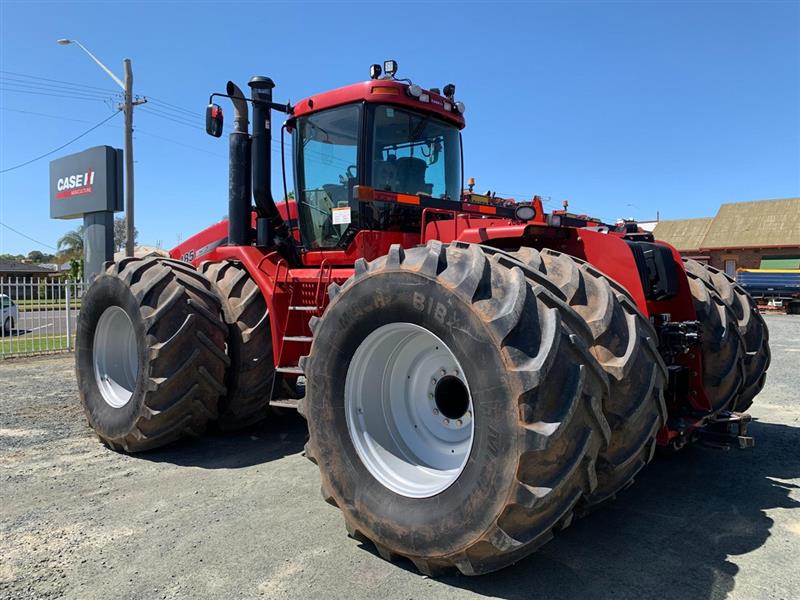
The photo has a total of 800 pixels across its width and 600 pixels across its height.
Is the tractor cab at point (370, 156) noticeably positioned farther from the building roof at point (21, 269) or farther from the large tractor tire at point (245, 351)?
the building roof at point (21, 269)

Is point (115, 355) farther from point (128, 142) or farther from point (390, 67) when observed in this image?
point (128, 142)

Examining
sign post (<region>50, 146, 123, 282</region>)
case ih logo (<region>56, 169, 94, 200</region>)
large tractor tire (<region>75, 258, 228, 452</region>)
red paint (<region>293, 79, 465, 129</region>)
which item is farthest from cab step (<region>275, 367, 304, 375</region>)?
case ih logo (<region>56, 169, 94, 200</region>)

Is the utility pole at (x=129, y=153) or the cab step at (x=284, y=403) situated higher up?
the utility pole at (x=129, y=153)

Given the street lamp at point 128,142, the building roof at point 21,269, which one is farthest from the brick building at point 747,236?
the building roof at point 21,269

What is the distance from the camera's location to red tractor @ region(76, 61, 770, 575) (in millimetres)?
2604

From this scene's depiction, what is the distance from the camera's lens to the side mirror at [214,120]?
553cm

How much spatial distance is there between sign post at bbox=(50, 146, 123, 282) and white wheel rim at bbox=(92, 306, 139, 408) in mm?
10001

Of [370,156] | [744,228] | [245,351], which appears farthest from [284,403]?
[744,228]

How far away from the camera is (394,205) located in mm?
4852

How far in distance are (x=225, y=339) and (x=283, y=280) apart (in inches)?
28.1

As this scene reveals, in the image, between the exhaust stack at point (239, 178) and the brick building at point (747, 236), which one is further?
the brick building at point (747, 236)

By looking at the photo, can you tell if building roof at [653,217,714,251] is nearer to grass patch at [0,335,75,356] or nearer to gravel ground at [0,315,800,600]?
grass patch at [0,335,75,356]

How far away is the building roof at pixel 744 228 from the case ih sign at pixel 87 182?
1218 inches

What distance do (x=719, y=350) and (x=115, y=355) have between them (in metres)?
5.32
